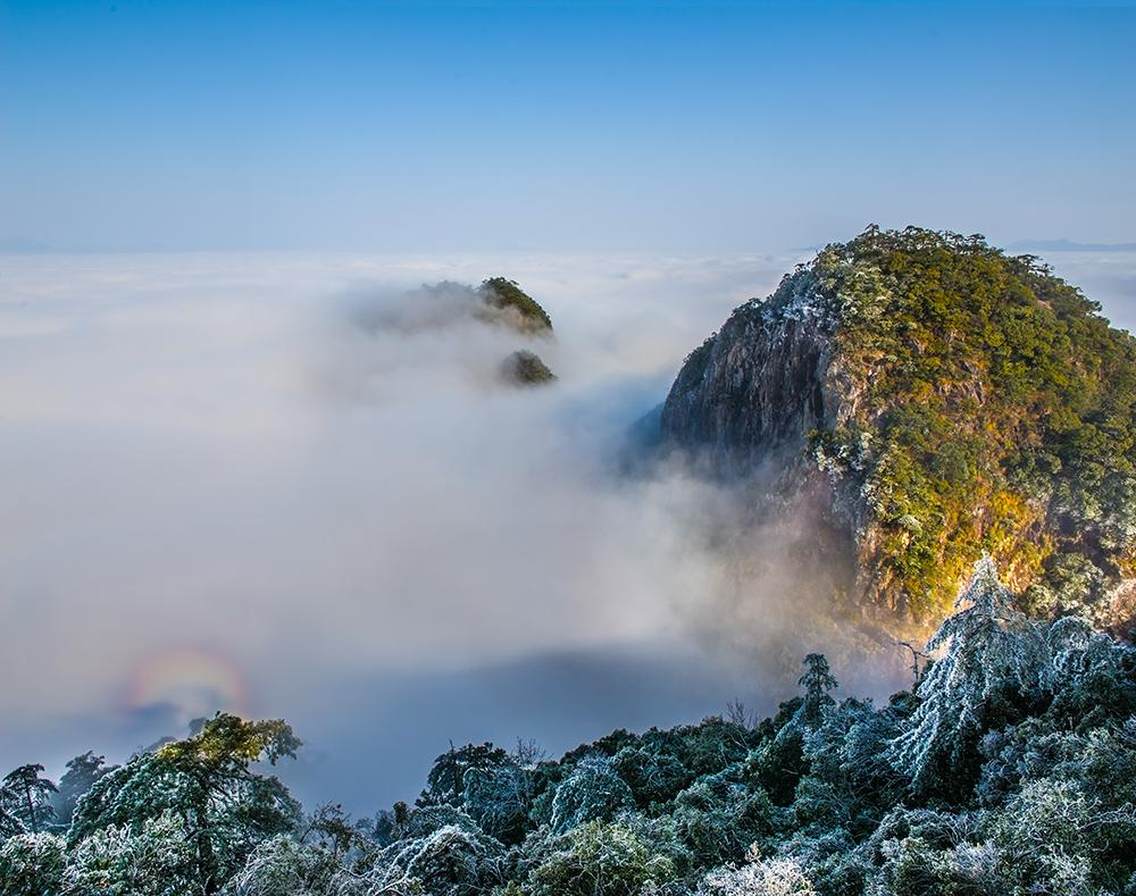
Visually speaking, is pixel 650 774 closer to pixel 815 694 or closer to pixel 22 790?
pixel 815 694

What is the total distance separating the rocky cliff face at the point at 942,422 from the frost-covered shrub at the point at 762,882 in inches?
1132

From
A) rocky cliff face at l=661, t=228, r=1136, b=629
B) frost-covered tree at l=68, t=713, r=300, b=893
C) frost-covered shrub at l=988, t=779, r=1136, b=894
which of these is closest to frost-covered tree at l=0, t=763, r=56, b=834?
frost-covered tree at l=68, t=713, r=300, b=893

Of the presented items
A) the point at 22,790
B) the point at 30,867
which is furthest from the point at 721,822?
the point at 22,790

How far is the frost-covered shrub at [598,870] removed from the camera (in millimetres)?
8148

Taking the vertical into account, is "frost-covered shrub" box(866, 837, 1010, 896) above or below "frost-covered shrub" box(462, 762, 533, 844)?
above

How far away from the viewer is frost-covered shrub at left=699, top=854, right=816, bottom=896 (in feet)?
24.0

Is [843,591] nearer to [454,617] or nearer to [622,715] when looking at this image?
[622,715]

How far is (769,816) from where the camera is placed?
12578 millimetres

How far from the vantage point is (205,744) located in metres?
12.5

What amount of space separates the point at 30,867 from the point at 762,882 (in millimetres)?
7300

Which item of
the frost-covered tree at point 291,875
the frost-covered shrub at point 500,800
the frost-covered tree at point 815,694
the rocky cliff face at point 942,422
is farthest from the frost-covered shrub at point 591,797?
the rocky cliff face at point 942,422

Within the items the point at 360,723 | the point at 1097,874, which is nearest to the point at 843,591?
the point at 360,723

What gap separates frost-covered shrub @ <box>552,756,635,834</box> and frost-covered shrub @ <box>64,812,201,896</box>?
24.5 ft

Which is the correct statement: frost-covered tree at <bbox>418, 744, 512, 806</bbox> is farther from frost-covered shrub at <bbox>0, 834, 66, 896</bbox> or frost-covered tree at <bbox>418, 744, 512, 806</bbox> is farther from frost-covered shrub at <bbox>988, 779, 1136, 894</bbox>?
frost-covered shrub at <bbox>988, 779, 1136, 894</bbox>
